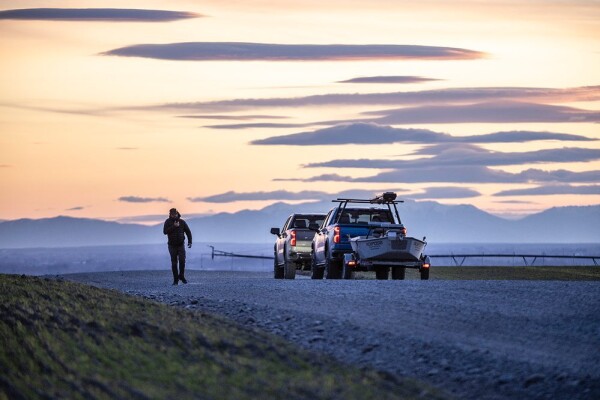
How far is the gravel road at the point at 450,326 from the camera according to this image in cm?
1606

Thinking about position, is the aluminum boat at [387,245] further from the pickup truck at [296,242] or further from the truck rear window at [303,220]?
the truck rear window at [303,220]

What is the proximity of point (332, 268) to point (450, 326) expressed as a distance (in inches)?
548

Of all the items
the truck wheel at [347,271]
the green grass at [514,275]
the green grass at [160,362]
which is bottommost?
the green grass at [160,362]

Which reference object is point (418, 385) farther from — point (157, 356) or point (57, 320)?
point (57, 320)

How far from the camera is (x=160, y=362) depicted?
16.6 meters

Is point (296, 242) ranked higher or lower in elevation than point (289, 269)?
higher

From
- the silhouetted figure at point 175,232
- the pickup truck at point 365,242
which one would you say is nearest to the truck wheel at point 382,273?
the pickup truck at point 365,242

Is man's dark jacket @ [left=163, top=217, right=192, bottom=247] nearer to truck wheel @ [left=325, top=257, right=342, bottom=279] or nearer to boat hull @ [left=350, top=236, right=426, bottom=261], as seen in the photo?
truck wheel @ [left=325, top=257, right=342, bottom=279]

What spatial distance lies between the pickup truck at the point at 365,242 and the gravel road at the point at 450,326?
3.76 m

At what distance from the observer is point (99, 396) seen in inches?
552

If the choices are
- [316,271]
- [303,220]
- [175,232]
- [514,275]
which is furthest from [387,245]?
[514,275]

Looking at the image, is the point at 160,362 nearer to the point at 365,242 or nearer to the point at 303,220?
the point at 365,242

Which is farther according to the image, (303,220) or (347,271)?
(303,220)

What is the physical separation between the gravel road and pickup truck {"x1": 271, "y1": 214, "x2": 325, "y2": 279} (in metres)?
8.67
